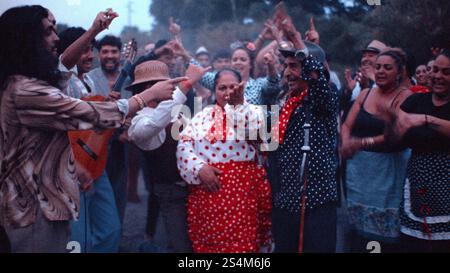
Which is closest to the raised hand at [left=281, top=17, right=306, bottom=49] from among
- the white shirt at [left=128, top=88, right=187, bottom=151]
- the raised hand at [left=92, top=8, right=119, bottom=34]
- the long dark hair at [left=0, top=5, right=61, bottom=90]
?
the white shirt at [left=128, top=88, right=187, bottom=151]

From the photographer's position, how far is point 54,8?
11.8 feet

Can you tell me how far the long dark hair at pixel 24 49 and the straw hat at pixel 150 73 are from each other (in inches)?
43.8

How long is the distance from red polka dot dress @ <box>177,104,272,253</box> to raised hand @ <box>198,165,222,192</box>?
0.04 metres

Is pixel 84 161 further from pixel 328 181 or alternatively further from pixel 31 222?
pixel 328 181

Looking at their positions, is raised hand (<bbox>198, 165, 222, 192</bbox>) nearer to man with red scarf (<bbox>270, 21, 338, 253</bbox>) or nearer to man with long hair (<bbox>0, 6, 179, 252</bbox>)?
man with red scarf (<bbox>270, 21, 338, 253</bbox>)

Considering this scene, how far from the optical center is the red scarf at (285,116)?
3.48m

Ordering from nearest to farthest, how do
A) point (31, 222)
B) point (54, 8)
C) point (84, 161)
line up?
point (31, 222) → point (54, 8) → point (84, 161)

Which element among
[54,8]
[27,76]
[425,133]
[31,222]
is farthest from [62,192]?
[425,133]

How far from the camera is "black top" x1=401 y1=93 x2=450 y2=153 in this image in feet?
10.8

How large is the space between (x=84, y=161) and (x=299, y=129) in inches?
63.8

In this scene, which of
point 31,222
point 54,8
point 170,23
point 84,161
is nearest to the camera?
point 31,222

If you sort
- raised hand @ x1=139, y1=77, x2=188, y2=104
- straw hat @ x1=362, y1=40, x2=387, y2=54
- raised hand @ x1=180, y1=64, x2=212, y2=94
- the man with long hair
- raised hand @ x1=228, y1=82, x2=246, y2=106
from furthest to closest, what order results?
straw hat @ x1=362, y1=40, x2=387, y2=54
raised hand @ x1=180, y1=64, x2=212, y2=94
raised hand @ x1=228, y1=82, x2=246, y2=106
raised hand @ x1=139, y1=77, x2=188, y2=104
the man with long hair

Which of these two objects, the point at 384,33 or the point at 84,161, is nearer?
the point at 84,161

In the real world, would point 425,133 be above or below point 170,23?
below
